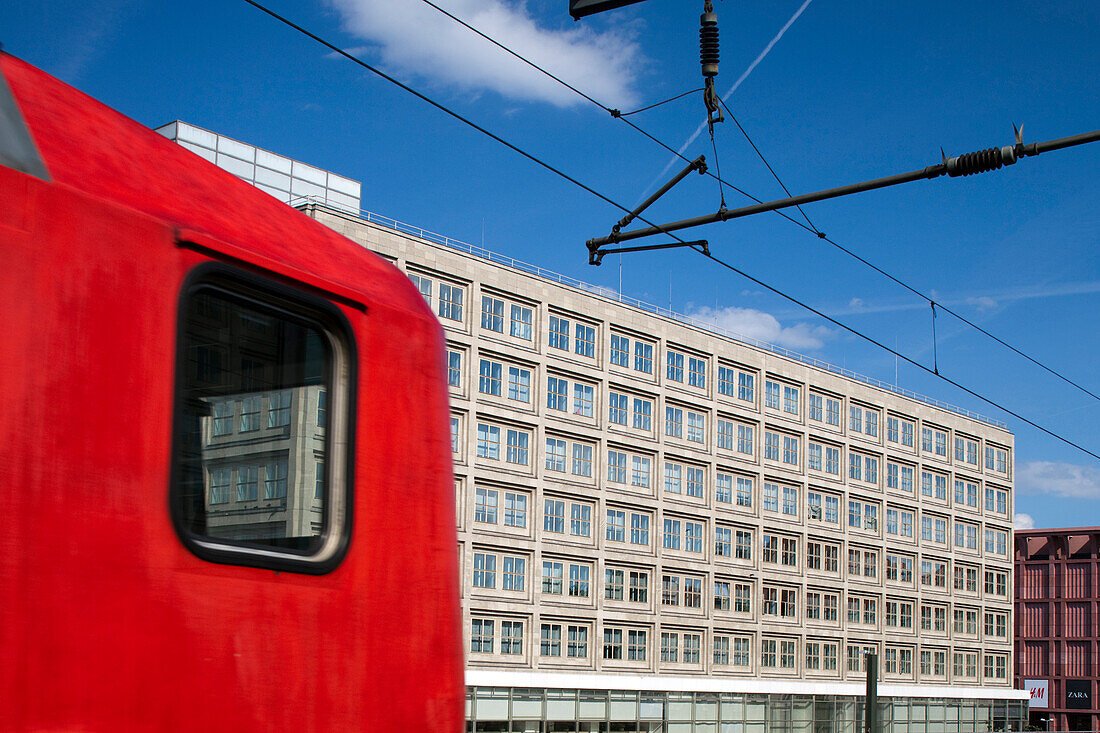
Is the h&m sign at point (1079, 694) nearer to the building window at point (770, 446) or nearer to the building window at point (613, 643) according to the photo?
the building window at point (770, 446)

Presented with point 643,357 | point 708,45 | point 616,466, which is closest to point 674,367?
point 643,357

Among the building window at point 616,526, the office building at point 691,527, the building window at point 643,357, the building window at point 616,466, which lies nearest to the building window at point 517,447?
the office building at point 691,527

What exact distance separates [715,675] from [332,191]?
33.0 m

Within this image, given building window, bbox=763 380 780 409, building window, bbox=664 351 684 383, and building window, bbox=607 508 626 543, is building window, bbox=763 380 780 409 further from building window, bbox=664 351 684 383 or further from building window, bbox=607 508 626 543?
building window, bbox=607 508 626 543

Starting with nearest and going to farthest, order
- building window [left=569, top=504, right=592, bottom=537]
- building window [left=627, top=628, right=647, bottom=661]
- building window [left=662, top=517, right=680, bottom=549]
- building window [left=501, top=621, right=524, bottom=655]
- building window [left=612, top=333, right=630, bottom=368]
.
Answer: building window [left=501, top=621, right=524, bottom=655]
building window [left=569, top=504, right=592, bottom=537]
building window [left=627, top=628, right=647, bottom=661]
building window [left=612, top=333, right=630, bottom=368]
building window [left=662, top=517, right=680, bottom=549]

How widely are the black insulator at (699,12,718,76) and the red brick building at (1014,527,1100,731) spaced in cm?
11014

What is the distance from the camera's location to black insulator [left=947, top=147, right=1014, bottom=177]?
36.6 ft

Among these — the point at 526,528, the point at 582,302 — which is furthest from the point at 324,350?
the point at 582,302

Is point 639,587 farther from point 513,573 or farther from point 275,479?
point 275,479

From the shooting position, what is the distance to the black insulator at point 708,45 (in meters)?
11.5

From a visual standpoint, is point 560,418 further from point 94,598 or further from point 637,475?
point 94,598

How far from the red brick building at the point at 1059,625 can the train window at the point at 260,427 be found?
117 meters

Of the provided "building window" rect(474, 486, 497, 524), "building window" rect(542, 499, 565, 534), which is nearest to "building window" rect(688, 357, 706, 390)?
"building window" rect(542, 499, 565, 534)

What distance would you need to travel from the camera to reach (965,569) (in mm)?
84438
